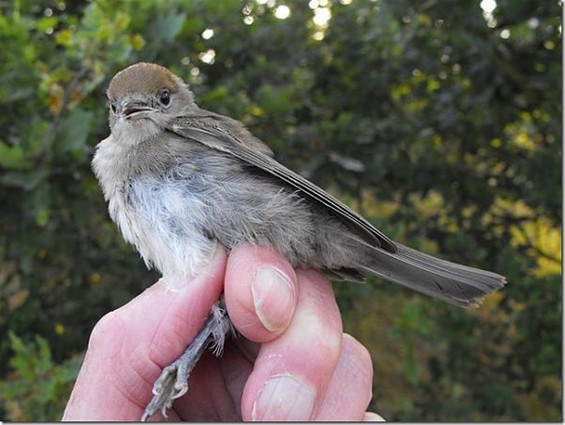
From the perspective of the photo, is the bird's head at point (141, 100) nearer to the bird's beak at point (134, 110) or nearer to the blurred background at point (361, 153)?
the bird's beak at point (134, 110)

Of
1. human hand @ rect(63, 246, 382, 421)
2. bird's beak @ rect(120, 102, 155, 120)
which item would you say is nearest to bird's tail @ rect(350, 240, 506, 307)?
human hand @ rect(63, 246, 382, 421)

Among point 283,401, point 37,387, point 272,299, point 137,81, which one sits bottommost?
point 37,387

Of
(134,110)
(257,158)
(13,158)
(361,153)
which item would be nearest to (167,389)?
(257,158)

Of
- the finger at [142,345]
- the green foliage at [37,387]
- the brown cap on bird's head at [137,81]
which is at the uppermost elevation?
the brown cap on bird's head at [137,81]

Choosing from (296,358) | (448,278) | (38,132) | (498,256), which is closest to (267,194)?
(296,358)

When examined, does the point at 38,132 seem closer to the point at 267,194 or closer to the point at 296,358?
the point at 267,194

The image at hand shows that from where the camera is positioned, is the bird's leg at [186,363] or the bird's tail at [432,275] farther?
the bird's tail at [432,275]

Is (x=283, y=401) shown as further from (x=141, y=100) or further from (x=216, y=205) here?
(x=141, y=100)

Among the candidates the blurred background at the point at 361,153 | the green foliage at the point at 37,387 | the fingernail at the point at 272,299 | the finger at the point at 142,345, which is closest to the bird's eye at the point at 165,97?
the blurred background at the point at 361,153

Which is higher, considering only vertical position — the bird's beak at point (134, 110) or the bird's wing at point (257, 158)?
the bird's beak at point (134, 110)
